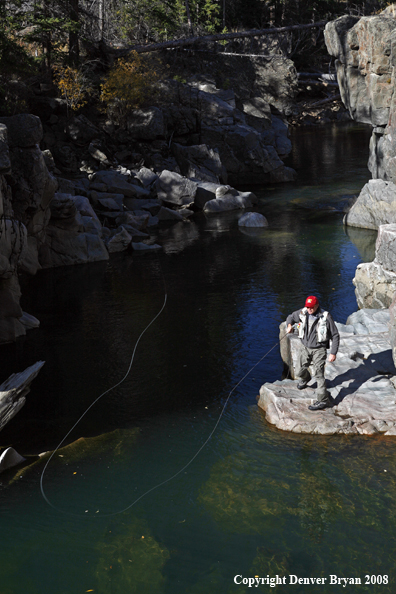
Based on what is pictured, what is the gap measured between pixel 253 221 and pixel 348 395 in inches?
667

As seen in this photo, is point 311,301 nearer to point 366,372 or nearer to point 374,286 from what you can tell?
point 366,372

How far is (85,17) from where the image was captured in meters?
39.0

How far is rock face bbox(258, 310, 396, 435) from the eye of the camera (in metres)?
9.58

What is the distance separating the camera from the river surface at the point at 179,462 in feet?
23.3

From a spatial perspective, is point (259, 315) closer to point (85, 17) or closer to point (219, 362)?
point (219, 362)

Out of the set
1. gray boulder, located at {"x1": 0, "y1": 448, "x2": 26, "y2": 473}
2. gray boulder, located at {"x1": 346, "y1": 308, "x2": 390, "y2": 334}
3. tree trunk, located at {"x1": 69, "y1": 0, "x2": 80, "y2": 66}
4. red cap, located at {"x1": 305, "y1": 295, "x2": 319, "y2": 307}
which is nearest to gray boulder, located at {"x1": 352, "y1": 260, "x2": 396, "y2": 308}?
gray boulder, located at {"x1": 346, "y1": 308, "x2": 390, "y2": 334}

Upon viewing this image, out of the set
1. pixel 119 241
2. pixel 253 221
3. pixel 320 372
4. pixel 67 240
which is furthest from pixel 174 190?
pixel 320 372

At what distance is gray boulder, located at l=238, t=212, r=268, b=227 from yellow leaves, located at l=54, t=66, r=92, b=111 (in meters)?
14.3

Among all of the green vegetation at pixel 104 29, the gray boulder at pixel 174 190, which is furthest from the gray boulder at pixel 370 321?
the green vegetation at pixel 104 29

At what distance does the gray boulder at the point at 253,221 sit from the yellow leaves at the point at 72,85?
47.0ft

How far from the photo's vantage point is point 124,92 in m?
35.8

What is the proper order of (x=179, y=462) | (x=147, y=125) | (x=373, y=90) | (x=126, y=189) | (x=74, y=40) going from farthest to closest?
(x=74, y=40), (x=147, y=125), (x=126, y=189), (x=373, y=90), (x=179, y=462)

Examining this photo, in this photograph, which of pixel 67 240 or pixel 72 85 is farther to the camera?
pixel 72 85

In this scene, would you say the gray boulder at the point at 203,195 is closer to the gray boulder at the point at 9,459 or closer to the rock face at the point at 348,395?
the rock face at the point at 348,395
